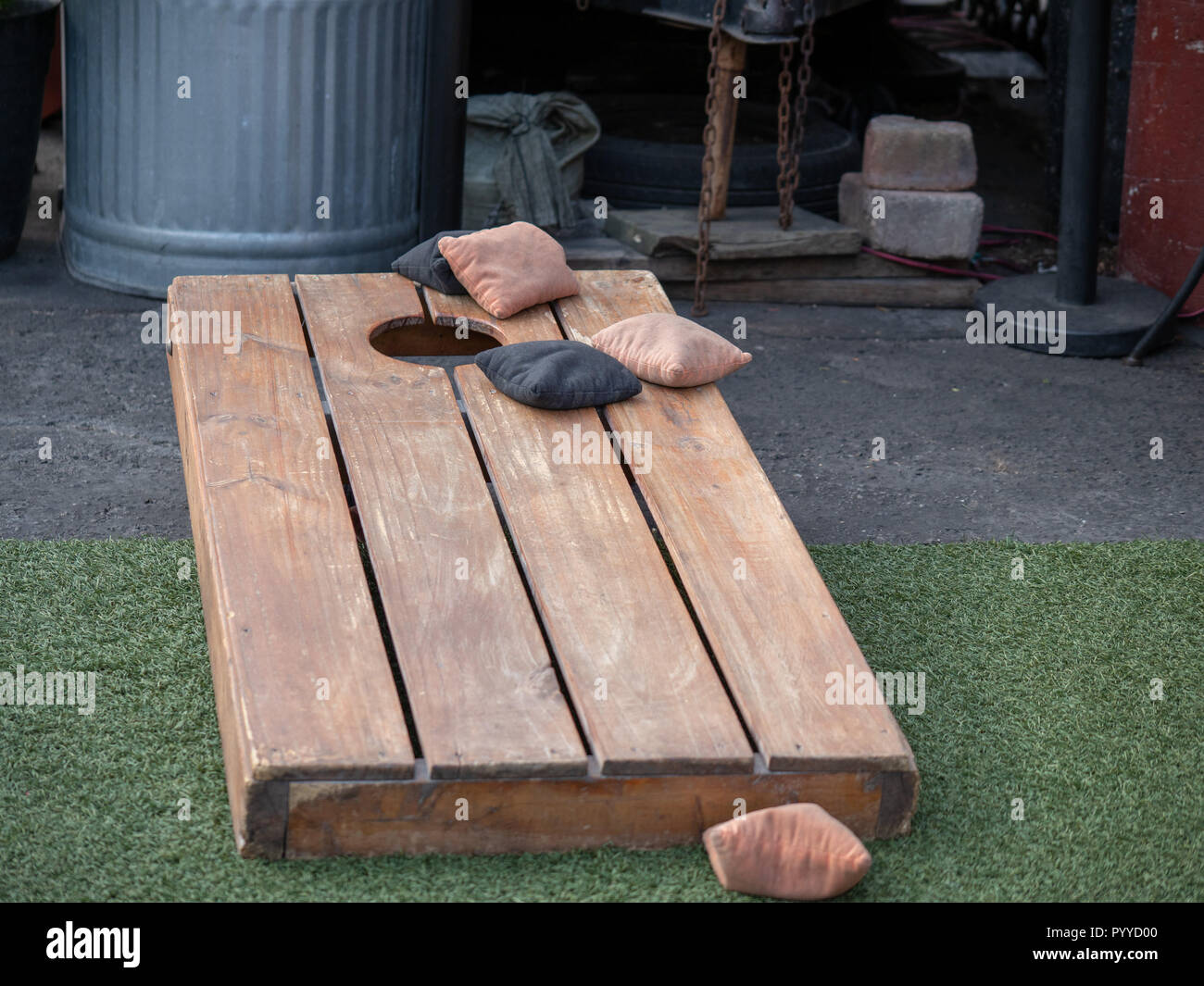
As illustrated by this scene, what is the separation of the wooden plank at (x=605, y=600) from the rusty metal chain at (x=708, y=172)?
1.83 m

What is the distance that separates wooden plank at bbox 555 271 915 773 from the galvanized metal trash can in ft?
6.28

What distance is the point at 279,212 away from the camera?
4.37 meters

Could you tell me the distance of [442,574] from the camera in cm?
230

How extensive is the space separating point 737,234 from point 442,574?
2.72 m

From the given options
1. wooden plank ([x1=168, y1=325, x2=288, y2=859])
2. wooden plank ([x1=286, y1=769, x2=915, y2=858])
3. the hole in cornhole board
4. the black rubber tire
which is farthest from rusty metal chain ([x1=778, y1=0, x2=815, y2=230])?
wooden plank ([x1=286, y1=769, x2=915, y2=858])

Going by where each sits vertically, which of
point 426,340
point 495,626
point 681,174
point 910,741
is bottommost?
point 910,741

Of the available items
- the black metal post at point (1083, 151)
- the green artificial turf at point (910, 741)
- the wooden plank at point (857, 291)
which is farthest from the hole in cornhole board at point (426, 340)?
the black metal post at point (1083, 151)

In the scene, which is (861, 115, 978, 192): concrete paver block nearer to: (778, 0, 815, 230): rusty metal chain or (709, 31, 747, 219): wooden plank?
(778, 0, 815, 230): rusty metal chain

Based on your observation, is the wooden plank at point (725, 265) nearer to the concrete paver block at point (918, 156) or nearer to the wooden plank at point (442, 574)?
the concrete paver block at point (918, 156)

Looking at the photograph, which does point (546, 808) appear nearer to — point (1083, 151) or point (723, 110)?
point (723, 110)

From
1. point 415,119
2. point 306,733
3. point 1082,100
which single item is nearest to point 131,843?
point 306,733

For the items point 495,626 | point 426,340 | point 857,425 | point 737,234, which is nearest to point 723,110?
point 737,234
